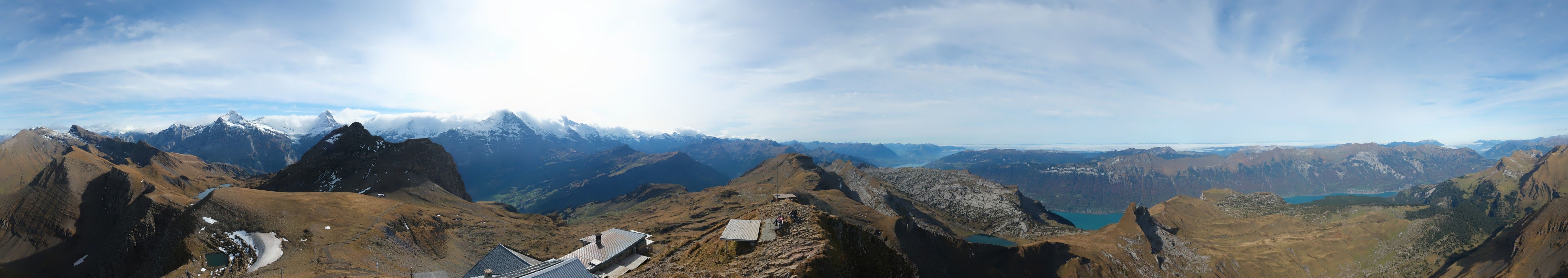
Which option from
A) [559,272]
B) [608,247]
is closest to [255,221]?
[608,247]

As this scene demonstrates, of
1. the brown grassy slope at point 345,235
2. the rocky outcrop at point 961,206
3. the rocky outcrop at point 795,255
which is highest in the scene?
the rocky outcrop at point 795,255

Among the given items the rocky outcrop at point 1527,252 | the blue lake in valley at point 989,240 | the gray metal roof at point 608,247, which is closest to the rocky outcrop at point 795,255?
the gray metal roof at point 608,247

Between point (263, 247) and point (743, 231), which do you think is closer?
point (743, 231)

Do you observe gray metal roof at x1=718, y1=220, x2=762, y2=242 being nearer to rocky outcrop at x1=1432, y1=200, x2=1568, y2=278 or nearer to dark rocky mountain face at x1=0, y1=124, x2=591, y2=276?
dark rocky mountain face at x1=0, y1=124, x2=591, y2=276

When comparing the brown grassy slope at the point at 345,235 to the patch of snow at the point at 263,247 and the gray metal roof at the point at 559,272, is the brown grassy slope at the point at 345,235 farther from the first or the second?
the gray metal roof at the point at 559,272

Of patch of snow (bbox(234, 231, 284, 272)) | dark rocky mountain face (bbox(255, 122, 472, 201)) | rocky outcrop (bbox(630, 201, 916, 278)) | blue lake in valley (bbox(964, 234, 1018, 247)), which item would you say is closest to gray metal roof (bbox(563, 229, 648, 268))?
rocky outcrop (bbox(630, 201, 916, 278))

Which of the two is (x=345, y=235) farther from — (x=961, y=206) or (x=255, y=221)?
(x=961, y=206)

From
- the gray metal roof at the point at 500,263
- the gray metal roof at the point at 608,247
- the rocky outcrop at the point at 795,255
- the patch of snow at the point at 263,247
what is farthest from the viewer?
the patch of snow at the point at 263,247

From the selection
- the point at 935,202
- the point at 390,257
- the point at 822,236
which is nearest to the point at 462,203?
the point at 390,257
